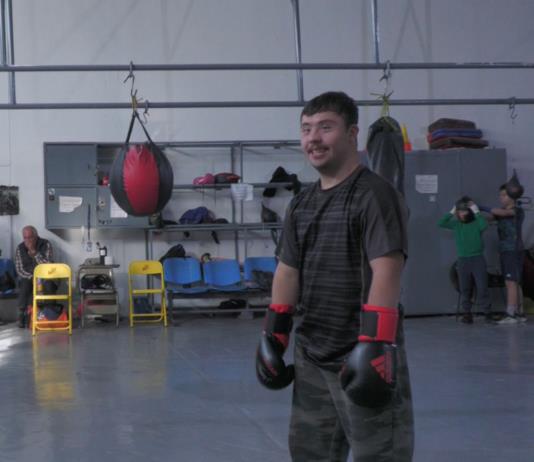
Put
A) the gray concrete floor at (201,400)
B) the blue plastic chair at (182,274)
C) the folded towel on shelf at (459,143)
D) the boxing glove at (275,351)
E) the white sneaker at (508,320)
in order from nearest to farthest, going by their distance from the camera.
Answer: the boxing glove at (275,351) < the gray concrete floor at (201,400) < the white sneaker at (508,320) < the blue plastic chair at (182,274) < the folded towel on shelf at (459,143)

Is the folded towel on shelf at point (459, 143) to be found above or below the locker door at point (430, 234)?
above

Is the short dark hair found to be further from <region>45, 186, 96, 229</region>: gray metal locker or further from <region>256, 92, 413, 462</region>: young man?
<region>45, 186, 96, 229</region>: gray metal locker

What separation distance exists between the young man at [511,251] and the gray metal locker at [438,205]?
61cm

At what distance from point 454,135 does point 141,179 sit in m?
5.63

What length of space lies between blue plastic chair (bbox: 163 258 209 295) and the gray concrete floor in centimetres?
167

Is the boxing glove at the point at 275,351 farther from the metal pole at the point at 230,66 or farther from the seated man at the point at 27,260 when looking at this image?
the seated man at the point at 27,260

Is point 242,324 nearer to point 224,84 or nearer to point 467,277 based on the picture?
point 467,277

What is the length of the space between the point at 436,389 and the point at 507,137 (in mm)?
6372

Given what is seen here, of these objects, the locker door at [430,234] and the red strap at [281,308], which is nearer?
the red strap at [281,308]

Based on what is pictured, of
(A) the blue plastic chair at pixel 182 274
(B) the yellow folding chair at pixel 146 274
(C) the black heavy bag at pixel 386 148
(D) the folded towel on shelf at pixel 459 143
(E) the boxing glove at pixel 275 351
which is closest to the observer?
(E) the boxing glove at pixel 275 351

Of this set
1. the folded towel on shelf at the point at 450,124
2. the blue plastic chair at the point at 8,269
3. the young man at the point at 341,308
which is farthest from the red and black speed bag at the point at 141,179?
the folded towel on shelf at the point at 450,124

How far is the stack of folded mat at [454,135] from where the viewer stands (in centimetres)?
896

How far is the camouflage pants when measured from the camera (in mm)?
1819

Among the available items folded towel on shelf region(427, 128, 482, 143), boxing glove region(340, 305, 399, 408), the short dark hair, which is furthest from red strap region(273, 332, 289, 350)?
folded towel on shelf region(427, 128, 482, 143)
